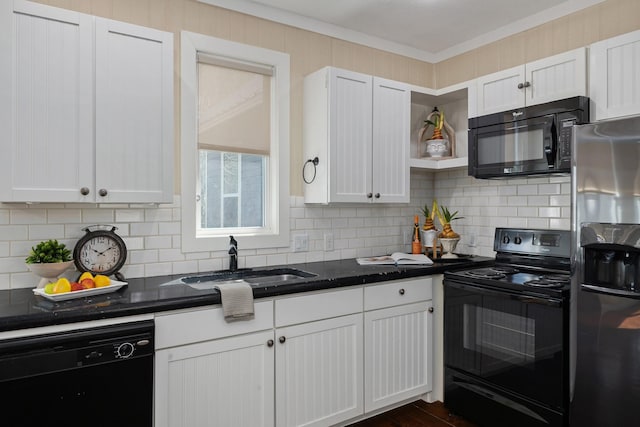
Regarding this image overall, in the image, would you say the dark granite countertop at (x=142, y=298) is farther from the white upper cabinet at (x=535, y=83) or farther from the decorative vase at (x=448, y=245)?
the white upper cabinet at (x=535, y=83)

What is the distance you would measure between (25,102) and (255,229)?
56.3 inches

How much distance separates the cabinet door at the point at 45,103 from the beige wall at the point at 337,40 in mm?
404

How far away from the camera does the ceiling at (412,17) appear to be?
279cm

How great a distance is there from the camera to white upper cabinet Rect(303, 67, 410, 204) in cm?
279

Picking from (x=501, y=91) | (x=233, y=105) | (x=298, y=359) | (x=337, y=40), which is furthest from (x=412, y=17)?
(x=298, y=359)

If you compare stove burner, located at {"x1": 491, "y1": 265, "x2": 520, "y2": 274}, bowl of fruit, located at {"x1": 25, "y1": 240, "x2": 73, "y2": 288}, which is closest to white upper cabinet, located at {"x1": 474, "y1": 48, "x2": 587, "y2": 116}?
stove burner, located at {"x1": 491, "y1": 265, "x2": 520, "y2": 274}

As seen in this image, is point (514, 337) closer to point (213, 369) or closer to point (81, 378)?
point (213, 369)

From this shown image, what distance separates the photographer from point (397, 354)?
2691mm

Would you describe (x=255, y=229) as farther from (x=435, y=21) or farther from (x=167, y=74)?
(x=435, y=21)

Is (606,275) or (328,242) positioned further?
(328,242)

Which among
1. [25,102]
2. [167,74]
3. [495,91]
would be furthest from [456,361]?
[25,102]

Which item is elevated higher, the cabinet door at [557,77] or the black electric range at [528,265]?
the cabinet door at [557,77]

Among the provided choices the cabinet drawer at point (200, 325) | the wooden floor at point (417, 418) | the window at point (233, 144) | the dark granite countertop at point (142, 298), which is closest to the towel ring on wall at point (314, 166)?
the window at point (233, 144)

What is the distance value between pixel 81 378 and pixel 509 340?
2.08 metres
